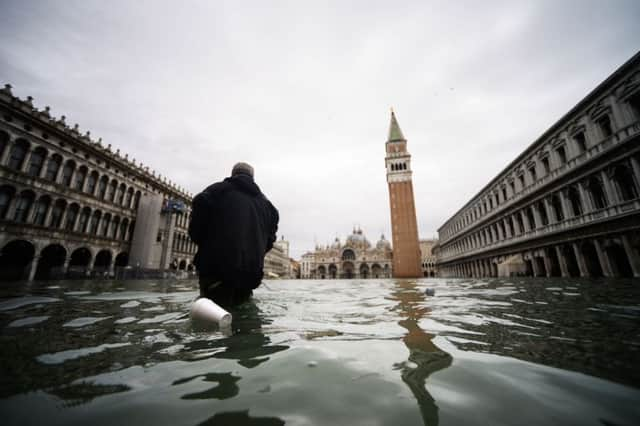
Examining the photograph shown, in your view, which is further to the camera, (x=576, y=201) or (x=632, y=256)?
(x=576, y=201)

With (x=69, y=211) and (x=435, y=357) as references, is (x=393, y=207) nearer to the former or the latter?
(x=69, y=211)

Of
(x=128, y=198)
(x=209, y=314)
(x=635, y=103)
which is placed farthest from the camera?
(x=128, y=198)

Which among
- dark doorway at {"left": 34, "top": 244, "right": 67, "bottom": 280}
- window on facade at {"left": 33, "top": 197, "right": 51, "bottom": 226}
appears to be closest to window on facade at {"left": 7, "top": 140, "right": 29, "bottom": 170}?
window on facade at {"left": 33, "top": 197, "right": 51, "bottom": 226}

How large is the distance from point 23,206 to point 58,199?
2108mm

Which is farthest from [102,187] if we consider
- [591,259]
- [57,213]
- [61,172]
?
[591,259]

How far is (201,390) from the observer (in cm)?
115

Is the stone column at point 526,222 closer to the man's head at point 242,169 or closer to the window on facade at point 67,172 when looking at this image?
the man's head at point 242,169

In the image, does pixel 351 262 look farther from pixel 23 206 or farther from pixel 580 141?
pixel 23 206

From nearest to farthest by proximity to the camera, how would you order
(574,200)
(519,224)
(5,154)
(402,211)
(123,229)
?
(5,154) < (574,200) < (519,224) < (123,229) < (402,211)

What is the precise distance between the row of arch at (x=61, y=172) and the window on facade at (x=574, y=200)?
37.2m

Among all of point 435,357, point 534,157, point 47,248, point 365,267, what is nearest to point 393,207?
point 534,157

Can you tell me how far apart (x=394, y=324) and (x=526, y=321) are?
1.30 m

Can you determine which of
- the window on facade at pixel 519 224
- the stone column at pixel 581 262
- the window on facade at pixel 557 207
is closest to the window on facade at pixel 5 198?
the stone column at pixel 581 262

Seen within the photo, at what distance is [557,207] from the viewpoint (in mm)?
19438
